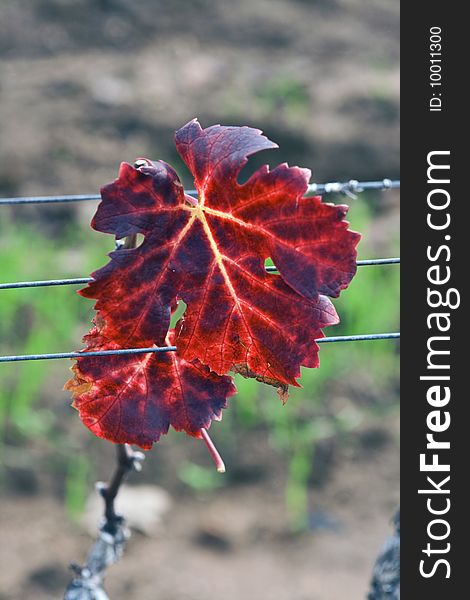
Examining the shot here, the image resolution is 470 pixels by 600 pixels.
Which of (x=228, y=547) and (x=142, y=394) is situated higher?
(x=228, y=547)

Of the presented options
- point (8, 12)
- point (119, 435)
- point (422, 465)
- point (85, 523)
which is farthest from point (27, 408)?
point (8, 12)

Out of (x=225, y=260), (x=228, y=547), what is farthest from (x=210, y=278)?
(x=228, y=547)

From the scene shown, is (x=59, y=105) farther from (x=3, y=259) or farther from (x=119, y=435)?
(x=119, y=435)

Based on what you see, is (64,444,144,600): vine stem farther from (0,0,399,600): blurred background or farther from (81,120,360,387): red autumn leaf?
(0,0,399,600): blurred background

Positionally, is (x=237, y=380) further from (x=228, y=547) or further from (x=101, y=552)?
(x=101, y=552)

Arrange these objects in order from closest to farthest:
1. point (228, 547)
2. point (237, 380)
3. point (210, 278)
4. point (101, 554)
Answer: point (210, 278) < point (101, 554) < point (228, 547) < point (237, 380)

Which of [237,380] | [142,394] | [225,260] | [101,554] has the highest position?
[237,380]

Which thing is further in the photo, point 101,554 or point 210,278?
point 101,554

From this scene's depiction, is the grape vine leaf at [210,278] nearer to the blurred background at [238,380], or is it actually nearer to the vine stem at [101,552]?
the vine stem at [101,552]

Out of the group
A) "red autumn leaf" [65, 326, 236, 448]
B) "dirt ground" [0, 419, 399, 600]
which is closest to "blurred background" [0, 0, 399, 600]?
"dirt ground" [0, 419, 399, 600]
